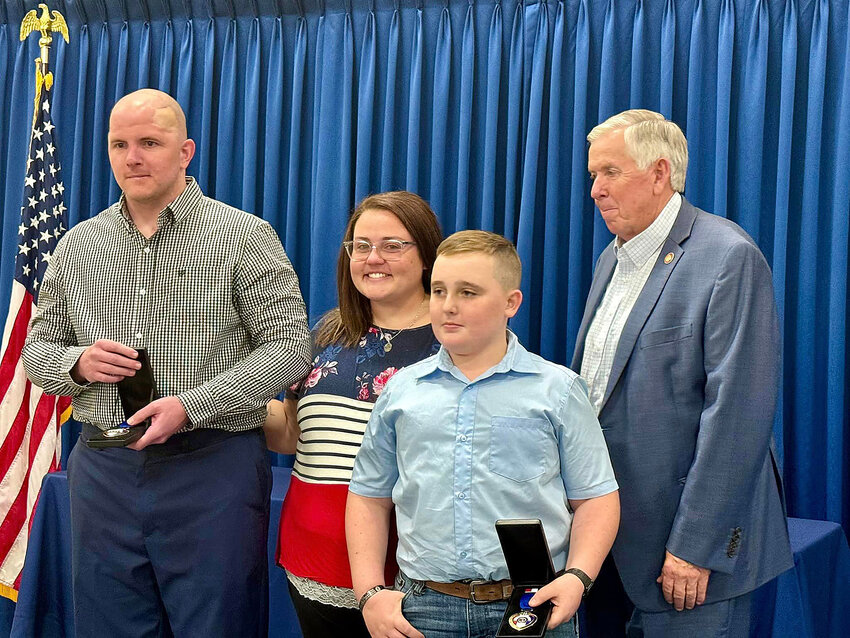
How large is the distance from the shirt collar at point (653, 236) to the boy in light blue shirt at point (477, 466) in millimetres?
383

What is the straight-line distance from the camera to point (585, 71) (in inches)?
133

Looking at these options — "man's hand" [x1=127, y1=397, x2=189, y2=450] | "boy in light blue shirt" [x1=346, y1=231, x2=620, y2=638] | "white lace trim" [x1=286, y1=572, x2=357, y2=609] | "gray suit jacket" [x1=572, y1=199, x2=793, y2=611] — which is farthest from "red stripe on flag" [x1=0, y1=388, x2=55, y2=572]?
"gray suit jacket" [x1=572, y1=199, x2=793, y2=611]

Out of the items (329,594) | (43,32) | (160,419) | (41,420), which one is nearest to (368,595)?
→ (329,594)

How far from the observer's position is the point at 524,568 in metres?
1.54

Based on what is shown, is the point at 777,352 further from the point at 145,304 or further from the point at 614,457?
the point at 145,304

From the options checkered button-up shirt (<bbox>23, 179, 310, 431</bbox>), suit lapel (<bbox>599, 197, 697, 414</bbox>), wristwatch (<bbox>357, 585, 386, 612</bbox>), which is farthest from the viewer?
checkered button-up shirt (<bbox>23, 179, 310, 431</bbox>)

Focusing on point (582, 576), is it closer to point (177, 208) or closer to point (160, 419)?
point (160, 419)

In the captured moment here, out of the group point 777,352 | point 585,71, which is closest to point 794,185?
point 585,71

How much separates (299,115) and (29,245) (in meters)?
1.16

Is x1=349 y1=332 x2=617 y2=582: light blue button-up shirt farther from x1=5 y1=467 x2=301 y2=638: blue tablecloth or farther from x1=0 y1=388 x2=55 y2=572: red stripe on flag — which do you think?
x1=0 y1=388 x2=55 y2=572: red stripe on flag

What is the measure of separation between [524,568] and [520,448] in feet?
0.75

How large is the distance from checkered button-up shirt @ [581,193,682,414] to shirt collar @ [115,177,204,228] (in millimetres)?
978

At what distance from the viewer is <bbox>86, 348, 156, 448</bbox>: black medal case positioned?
195 cm

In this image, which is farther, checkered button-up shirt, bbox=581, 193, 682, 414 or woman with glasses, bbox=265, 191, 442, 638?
checkered button-up shirt, bbox=581, 193, 682, 414
